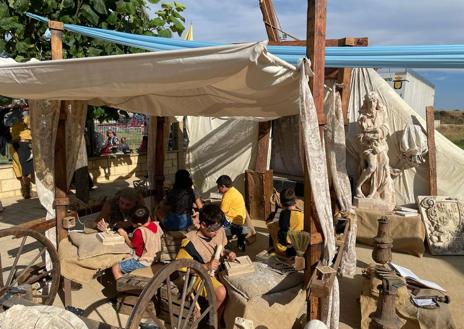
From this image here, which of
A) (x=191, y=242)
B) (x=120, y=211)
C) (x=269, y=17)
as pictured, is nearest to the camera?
(x=191, y=242)

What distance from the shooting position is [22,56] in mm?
6086

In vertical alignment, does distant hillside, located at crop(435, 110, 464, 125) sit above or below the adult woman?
above

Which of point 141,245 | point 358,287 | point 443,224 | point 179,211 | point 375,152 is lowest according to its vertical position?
point 358,287

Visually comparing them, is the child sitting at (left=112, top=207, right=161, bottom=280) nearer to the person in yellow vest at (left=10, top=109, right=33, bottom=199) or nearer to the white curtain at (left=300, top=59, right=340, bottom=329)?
the white curtain at (left=300, top=59, right=340, bottom=329)

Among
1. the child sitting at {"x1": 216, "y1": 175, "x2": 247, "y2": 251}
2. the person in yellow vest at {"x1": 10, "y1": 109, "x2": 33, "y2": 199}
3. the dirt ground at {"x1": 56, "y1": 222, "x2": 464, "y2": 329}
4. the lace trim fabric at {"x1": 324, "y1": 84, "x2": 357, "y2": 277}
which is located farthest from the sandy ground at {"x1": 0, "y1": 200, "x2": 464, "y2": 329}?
the person in yellow vest at {"x1": 10, "y1": 109, "x2": 33, "y2": 199}

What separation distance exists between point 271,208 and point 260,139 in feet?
5.00

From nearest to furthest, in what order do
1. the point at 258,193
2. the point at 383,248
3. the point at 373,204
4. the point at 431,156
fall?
the point at 383,248 → the point at 373,204 → the point at 431,156 → the point at 258,193

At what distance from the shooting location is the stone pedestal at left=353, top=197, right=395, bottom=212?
19.2 feet

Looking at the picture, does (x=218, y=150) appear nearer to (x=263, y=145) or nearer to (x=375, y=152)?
(x=263, y=145)

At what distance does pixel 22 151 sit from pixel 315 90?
7290 millimetres

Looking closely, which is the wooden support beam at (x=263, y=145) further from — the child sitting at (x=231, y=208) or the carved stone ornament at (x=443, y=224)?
the carved stone ornament at (x=443, y=224)

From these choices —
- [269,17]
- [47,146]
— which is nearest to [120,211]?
[47,146]

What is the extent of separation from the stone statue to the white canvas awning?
265 centimetres

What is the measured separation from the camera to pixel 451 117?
29.6 meters
